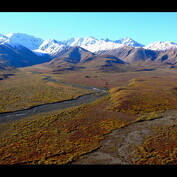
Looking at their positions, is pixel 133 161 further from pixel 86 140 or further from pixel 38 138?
pixel 38 138

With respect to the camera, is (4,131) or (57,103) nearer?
(4,131)
